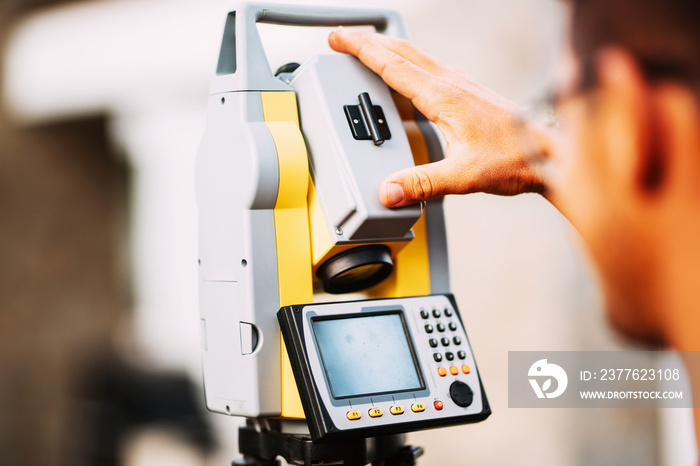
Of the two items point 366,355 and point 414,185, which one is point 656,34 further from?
point 366,355

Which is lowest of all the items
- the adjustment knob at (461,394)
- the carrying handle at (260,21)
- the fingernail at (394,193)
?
the adjustment knob at (461,394)

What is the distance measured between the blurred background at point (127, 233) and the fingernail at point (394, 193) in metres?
2.32

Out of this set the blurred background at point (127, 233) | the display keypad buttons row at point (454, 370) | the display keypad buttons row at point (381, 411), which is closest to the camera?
the display keypad buttons row at point (381, 411)

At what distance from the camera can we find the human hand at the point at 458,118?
120 cm

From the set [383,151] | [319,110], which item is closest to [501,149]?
[383,151]

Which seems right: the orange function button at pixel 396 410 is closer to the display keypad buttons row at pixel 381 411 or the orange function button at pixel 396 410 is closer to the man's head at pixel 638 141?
the display keypad buttons row at pixel 381 411

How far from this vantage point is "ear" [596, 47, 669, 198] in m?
0.53

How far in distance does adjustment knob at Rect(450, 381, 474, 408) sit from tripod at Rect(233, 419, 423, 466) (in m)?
0.14

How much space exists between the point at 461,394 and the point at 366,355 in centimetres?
17

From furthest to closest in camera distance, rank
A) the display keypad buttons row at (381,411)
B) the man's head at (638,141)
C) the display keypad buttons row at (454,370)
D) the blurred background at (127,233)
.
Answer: the blurred background at (127,233) → the display keypad buttons row at (454,370) → the display keypad buttons row at (381,411) → the man's head at (638,141)

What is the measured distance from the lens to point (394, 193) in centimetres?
114

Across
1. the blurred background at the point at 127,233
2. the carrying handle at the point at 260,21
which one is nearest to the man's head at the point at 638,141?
the carrying handle at the point at 260,21

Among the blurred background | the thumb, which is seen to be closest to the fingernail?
the thumb

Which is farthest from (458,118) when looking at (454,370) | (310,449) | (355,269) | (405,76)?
(310,449)
